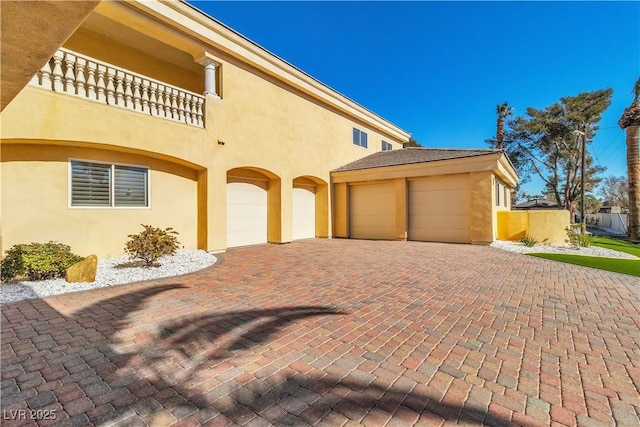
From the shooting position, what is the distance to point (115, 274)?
666cm

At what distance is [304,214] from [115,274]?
9877mm

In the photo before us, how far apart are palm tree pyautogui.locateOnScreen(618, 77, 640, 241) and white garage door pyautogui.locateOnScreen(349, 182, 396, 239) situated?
1641cm

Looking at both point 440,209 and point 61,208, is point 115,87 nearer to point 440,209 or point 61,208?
point 61,208

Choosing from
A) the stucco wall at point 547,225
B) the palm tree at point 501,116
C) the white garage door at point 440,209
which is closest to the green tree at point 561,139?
the palm tree at point 501,116

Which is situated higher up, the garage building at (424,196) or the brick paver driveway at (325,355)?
the garage building at (424,196)

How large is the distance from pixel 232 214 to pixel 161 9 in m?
7.07

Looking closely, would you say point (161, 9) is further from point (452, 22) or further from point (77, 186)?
point (452, 22)

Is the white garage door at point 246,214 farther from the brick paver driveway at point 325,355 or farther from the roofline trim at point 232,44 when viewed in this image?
the brick paver driveway at point 325,355

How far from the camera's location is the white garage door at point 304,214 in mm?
14949

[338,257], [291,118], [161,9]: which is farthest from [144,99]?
[338,257]

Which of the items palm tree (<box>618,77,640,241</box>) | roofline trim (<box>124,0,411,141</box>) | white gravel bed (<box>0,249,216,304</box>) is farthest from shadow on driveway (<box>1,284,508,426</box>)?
palm tree (<box>618,77,640,241</box>)

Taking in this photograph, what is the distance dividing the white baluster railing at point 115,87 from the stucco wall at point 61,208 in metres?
1.50

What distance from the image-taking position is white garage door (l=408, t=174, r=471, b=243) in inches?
514

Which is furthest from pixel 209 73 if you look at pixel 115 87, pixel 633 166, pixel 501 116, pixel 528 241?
pixel 501 116
